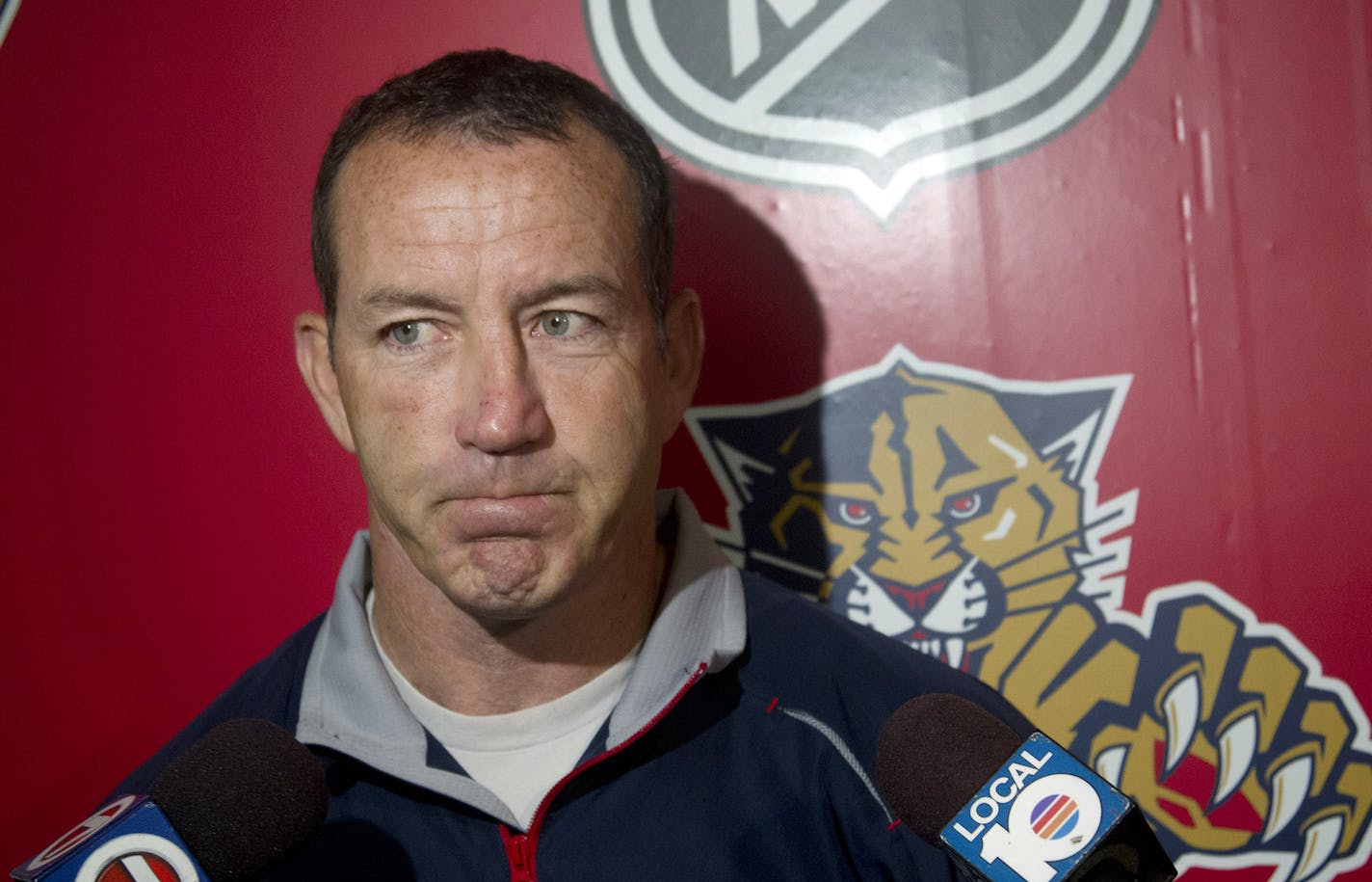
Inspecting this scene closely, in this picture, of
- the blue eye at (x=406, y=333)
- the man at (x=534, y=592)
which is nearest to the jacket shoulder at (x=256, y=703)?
the man at (x=534, y=592)

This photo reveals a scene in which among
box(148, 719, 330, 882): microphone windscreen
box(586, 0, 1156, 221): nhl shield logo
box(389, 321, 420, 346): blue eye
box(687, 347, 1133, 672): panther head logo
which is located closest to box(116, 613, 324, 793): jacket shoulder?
box(148, 719, 330, 882): microphone windscreen

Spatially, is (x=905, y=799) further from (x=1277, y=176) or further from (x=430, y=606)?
(x=1277, y=176)

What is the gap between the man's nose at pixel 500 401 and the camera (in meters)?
0.87

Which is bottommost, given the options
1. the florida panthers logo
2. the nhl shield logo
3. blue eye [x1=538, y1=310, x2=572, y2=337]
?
the florida panthers logo

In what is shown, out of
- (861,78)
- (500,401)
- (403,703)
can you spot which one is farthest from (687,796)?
(861,78)

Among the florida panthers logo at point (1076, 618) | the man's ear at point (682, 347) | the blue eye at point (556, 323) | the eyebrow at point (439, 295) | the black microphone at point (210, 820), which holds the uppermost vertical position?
the eyebrow at point (439, 295)

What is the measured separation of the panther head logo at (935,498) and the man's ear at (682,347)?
17cm

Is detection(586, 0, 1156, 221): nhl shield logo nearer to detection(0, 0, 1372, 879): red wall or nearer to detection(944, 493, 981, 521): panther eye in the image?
detection(0, 0, 1372, 879): red wall

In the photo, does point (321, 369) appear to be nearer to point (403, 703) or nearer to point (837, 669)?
point (403, 703)

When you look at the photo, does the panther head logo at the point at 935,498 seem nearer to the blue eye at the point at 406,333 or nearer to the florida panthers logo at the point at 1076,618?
the florida panthers logo at the point at 1076,618

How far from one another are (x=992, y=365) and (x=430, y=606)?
0.61 m

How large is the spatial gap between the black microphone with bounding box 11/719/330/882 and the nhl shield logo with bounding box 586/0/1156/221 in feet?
2.37

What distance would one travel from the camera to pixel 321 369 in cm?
108

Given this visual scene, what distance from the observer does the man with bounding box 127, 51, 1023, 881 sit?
0.91m
